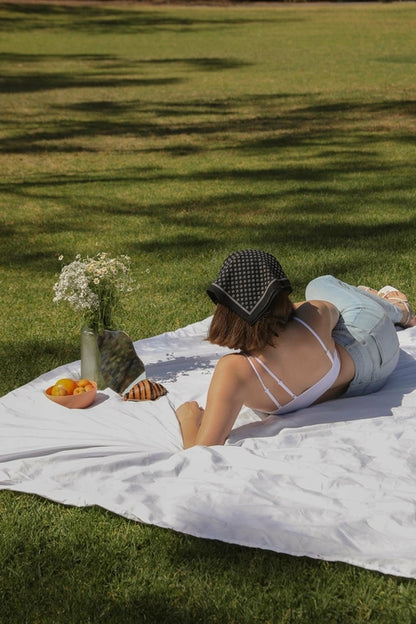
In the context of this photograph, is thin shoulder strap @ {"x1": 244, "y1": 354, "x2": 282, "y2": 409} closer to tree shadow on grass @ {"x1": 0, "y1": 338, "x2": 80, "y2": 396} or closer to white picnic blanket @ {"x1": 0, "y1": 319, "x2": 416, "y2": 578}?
white picnic blanket @ {"x1": 0, "y1": 319, "x2": 416, "y2": 578}

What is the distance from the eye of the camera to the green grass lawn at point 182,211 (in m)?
3.14

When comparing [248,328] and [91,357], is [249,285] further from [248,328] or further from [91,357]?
[91,357]

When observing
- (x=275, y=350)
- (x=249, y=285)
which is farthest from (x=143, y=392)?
(x=249, y=285)

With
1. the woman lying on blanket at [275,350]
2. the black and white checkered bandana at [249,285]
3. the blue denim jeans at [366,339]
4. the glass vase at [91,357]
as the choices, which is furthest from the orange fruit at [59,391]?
the blue denim jeans at [366,339]

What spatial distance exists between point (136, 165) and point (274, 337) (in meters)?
7.46

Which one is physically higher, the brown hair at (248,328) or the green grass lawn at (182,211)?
the brown hair at (248,328)

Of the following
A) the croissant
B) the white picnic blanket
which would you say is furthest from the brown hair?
the croissant

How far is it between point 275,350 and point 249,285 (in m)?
0.31

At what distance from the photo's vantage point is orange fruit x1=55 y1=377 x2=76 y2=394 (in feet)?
14.3

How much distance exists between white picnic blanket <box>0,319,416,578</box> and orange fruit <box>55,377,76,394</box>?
0.09m

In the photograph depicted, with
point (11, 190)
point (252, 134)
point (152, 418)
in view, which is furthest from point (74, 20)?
point (152, 418)

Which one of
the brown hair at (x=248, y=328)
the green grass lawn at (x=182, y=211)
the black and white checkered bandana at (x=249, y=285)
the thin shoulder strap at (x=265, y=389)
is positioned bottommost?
the green grass lawn at (x=182, y=211)

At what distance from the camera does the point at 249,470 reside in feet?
12.0

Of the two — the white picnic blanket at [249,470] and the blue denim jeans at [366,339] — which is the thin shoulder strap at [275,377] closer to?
the white picnic blanket at [249,470]
